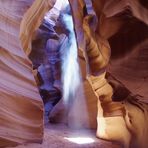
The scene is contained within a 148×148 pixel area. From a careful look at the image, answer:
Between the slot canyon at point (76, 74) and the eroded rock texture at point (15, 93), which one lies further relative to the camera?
the slot canyon at point (76, 74)

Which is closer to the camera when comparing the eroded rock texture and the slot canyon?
the eroded rock texture

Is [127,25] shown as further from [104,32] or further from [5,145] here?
[5,145]

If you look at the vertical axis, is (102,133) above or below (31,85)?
below

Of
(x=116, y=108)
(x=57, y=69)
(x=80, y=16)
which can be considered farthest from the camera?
(x=57, y=69)

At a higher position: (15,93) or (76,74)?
(15,93)

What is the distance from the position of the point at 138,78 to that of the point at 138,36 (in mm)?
764

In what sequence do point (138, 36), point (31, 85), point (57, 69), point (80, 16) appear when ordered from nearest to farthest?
point (31, 85) < point (138, 36) < point (80, 16) < point (57, 69)

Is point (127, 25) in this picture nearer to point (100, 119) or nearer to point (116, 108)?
point (116, 108)

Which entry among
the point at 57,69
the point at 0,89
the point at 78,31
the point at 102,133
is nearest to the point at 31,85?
the point at 0,89

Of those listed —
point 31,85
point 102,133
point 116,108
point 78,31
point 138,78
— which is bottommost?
point 102,133

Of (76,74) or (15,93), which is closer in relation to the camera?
(15,93)

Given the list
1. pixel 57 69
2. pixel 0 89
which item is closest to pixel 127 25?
pixel 0 89

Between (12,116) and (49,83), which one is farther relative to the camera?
(49,83)

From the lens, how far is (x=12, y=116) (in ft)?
9.82
